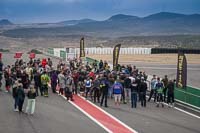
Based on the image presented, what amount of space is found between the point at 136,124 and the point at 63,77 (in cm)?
699

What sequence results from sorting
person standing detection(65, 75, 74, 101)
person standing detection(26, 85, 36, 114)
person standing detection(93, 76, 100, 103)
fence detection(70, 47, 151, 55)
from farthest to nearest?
fence detection(70, 47, 151, 55) < person standing detection(65, 75, 74, 101) < person standing detection(93, 76, 100, 103) < person standing detection(26, 85, 36, 114)

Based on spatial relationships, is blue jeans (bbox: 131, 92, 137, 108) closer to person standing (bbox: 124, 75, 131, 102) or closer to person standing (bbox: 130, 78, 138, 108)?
person standing (bbox: 130, 78, 138, 108)

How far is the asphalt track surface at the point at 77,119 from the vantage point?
57.0 feet

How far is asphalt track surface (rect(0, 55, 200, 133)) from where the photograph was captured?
1738cm

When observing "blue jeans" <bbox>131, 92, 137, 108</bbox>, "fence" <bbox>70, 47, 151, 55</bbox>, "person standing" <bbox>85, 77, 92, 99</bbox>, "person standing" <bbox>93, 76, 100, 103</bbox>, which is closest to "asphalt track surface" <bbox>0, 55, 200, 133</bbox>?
"blue jeans" <bbox>131, 92, 137, 108</bbox>

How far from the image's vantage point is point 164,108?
75.5ft

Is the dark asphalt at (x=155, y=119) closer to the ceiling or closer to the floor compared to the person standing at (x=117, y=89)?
closer to the floor

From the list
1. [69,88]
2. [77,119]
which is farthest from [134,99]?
[77,119]

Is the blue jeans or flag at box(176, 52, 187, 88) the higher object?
flag at box(176, 52, 187, 88)

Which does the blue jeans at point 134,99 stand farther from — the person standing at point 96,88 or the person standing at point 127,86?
the person standing at point 96,88

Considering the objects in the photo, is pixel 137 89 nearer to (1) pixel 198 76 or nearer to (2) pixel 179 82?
(2) pixel 179 82

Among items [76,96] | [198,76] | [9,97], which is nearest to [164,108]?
[76,96]

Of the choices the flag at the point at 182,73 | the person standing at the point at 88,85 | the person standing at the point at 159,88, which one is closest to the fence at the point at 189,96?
the flag at the point at 182,73

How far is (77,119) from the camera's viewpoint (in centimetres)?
1941
